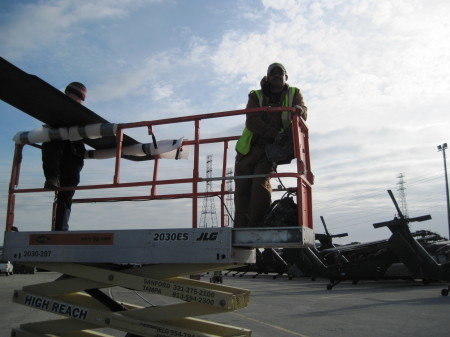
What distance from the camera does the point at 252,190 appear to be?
4.35 metres

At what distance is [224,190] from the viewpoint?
520 centimetres

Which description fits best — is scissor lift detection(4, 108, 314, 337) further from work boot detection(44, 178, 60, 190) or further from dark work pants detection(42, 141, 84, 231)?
dark work pants detection(42, 141, 84, 231)

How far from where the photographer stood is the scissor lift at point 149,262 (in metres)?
3.69

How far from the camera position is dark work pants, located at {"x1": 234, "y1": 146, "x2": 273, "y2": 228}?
14.0 ft

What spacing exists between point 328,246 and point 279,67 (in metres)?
21.9

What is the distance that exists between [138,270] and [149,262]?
1.07 ft

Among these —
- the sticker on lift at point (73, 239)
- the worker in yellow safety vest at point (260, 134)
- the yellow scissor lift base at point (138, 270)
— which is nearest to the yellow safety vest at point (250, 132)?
the worker in yellow safety vest at point (260, 134)

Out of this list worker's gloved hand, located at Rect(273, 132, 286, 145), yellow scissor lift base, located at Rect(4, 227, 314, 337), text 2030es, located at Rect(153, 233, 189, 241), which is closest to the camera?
yellow scissor lift base, located at Rect(4, 227, 314, 337)

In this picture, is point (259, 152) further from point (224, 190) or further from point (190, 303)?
point (190, 303)

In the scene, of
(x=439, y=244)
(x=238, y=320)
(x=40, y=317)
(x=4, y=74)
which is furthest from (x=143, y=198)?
(x=439, y=244)

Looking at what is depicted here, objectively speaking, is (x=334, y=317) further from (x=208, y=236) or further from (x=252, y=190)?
(x=208, y=236)

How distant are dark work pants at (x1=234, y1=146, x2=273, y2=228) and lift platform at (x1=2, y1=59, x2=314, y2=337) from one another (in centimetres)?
32

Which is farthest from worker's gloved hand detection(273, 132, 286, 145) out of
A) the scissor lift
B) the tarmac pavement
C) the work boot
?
the tarmac pavement

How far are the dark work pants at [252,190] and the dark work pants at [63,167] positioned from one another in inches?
78.2
